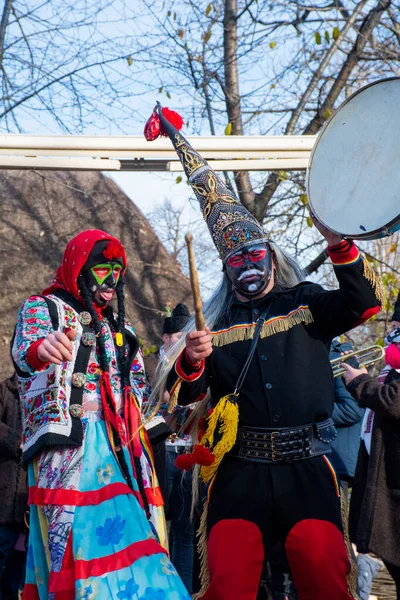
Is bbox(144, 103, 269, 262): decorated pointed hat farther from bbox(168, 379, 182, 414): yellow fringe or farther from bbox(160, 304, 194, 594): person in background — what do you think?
bbox(160, 304, 194, 594): person in background

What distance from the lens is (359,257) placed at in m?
3.60

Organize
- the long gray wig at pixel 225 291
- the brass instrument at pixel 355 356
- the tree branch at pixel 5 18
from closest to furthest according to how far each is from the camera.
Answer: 1. the long gray wig at pixel 225 291
2. the brass instrument at pixel 355 356
3. the tree branch at pixel 5 18

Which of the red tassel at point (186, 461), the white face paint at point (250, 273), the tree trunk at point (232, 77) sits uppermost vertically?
the tree trunk at point (232, 77)

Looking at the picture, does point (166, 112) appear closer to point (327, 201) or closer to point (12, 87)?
point (327, 201)

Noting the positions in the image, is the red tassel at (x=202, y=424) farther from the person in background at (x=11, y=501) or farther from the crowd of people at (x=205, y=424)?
the person in background at (x=11, y=501)

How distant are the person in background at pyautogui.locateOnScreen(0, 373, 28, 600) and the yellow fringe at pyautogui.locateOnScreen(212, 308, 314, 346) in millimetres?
2369

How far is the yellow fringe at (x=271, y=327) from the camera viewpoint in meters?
3.80

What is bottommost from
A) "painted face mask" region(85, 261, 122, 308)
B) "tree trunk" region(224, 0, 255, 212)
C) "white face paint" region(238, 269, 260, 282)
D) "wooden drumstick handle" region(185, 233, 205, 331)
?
"wooden drumstick handle" region(185, 233, 205, 331)

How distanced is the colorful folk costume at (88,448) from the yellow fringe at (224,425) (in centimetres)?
42

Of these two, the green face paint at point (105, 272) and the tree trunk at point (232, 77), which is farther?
the tree trunk at point (232, 77)

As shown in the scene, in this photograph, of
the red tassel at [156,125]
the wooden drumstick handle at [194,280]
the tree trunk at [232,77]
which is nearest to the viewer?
the wooden drumstick handle at [194,280]

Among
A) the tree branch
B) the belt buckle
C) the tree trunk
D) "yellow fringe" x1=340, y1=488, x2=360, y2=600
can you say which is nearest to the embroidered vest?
the belt buckle

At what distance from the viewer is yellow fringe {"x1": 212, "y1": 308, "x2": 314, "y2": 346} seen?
150 inches

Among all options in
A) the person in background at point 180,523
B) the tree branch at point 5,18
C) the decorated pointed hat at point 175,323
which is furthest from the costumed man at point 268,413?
the tree branch at point 5,18
